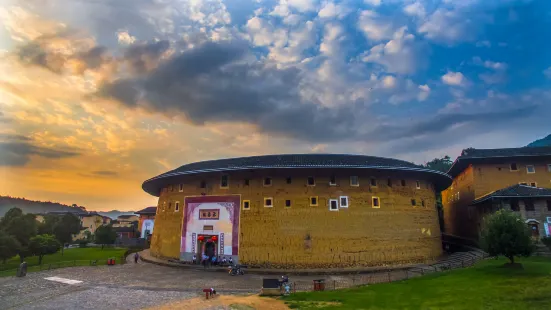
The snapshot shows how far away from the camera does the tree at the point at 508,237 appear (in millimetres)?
15906

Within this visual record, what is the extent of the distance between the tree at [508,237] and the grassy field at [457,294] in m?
0.99

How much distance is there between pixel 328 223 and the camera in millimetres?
25203

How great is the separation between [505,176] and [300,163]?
21.3 m

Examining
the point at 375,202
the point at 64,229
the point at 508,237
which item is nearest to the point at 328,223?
the point at 375,202

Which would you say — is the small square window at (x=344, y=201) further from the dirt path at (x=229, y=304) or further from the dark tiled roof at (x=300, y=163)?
the dirt path at (x=229, y=304)

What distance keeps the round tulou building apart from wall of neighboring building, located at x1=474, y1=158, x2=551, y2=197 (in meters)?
6.86

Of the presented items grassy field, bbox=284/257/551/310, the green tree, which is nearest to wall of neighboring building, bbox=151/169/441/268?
grassy field, bbox=284/257/551/310

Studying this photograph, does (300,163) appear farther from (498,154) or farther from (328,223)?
(498,154)

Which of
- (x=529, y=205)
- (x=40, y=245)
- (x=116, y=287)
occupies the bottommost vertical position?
(x=116, y=287)

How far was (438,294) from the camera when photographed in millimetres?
13719

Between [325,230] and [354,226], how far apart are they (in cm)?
247

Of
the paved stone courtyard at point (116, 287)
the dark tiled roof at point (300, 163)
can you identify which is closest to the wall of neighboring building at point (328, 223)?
the dark tiled roof at point (300, 163)

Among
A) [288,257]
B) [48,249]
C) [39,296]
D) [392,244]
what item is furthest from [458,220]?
[48,249]

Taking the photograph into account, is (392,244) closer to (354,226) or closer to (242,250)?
(354,226)
